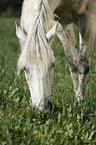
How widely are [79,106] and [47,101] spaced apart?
47 cm

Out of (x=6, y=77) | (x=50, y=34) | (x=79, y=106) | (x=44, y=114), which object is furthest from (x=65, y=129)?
(x=6, y=77)

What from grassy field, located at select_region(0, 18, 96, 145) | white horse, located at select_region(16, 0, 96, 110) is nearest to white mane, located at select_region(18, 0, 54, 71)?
white horse, located at select_region(16, 0, 96, 110)

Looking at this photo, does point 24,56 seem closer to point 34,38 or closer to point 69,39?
point 34,38

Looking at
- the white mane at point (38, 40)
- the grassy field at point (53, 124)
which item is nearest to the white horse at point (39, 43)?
the white mane at point (38, 40)

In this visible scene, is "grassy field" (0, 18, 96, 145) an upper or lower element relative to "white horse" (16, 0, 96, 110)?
lower

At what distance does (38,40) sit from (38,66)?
9.3 inches

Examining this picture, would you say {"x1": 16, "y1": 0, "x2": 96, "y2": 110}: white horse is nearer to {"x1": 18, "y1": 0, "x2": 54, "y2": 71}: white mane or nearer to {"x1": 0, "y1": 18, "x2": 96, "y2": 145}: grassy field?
{"x1": 18, "y1": 0, "x2": 54, "y2": 71}: white mane

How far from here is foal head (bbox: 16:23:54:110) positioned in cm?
178

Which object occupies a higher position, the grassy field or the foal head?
the foal head

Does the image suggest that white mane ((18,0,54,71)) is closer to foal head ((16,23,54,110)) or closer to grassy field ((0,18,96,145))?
foal head ((16,23,54,110))

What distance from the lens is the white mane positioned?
1.78m

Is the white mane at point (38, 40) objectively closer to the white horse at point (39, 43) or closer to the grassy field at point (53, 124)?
the white horse at point (39, 43)

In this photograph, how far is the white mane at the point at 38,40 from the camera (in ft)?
5.83

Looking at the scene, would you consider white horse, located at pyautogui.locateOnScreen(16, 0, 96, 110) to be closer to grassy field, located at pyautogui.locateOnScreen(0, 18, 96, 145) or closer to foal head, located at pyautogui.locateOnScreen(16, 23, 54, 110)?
foal head, located at pyautogui.locateOnScreen(16, 23, 54, 110)
